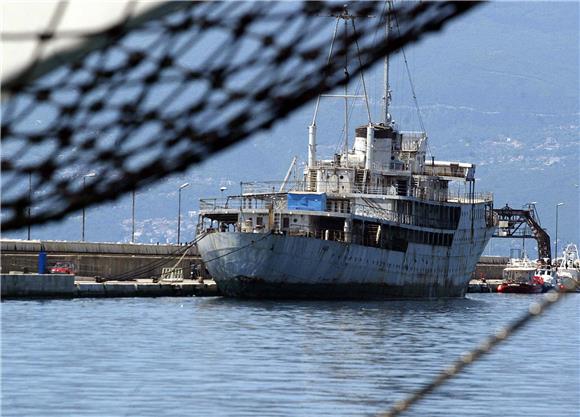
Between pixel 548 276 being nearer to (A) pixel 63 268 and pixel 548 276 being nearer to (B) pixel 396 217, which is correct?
(B) pixel 396 217

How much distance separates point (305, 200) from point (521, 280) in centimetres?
4457

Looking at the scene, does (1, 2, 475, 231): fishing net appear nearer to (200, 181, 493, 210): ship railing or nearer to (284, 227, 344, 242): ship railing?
(284, 227, 344, 242): ship railing

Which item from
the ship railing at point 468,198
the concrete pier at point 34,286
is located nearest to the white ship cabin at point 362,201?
the ship railing at point 468,198

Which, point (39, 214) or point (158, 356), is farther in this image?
point (158, 356)

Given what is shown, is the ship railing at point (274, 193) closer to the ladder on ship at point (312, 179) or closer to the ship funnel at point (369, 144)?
the ladder on ship at point (312, 179)

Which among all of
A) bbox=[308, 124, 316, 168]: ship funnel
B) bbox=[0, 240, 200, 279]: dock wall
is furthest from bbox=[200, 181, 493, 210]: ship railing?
bbox=[0, 240, 200, 279]: dock wall

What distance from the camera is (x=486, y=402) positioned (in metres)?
28.1

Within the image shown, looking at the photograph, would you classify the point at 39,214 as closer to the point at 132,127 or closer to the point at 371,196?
the point at 132,127

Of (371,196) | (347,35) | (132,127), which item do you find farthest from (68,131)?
(371,196)

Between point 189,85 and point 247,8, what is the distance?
14.6 inches

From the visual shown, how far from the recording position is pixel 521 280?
10869 centimetres

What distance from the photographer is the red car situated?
73.1m

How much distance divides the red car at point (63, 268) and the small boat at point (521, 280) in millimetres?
31105

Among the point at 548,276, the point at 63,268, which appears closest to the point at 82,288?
the point at 63,268
